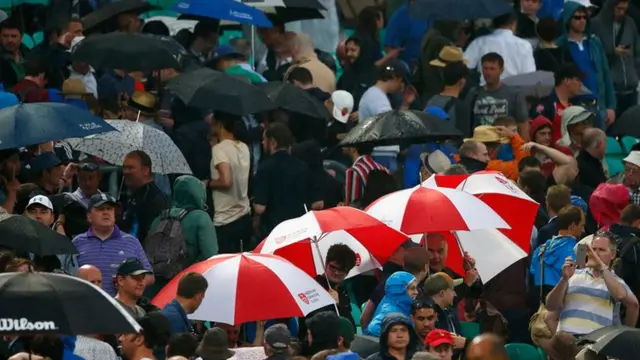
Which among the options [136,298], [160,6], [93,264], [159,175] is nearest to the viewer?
[136,298]

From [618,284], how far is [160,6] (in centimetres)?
918

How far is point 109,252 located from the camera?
17.4 m

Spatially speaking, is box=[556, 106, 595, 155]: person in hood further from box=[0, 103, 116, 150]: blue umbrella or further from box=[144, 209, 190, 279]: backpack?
box=[0, 103, 116, 150]: blue umbrella

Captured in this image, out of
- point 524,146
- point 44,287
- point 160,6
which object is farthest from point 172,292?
point 160,6

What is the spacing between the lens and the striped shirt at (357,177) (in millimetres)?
20594

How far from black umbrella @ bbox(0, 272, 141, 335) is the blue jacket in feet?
19.5

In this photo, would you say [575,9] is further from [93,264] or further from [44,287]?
[44,287]

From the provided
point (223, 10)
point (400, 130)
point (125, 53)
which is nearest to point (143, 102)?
Result: point (125, 53)

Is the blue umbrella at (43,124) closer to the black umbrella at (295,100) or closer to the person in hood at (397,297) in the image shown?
the person in hood at (397,297)

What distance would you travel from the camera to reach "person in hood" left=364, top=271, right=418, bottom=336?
16719 mm

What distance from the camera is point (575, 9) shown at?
25.5 metres

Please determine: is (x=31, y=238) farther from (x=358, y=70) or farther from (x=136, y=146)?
(x=358, y=70)

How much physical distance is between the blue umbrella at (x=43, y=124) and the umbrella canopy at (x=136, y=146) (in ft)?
2.26

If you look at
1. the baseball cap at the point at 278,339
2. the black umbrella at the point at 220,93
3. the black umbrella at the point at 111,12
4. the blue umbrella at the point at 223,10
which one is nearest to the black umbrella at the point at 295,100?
the black umbrella at the point at 220,93
